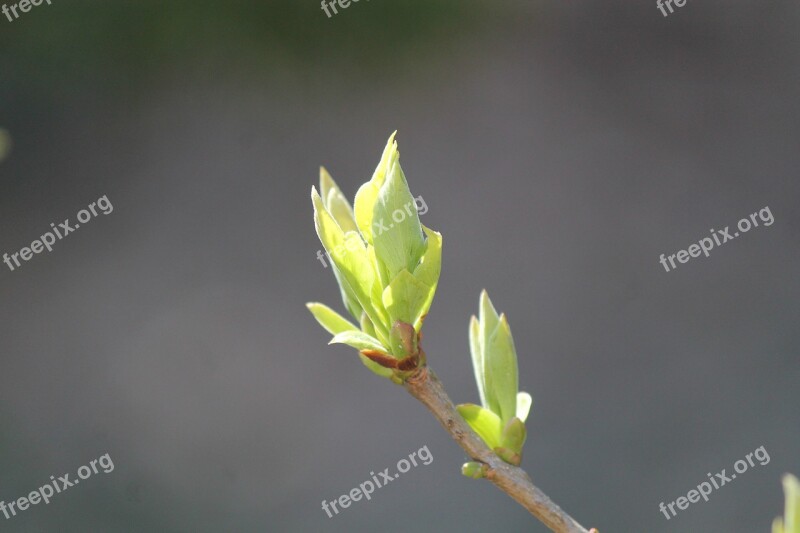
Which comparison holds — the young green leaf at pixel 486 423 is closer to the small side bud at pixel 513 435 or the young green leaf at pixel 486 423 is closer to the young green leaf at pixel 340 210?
the small side bud at pixel 513 435

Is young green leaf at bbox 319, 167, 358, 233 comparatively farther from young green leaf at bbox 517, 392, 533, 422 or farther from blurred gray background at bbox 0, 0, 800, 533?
blurred gray background at bbox 0, 0, 800, 533

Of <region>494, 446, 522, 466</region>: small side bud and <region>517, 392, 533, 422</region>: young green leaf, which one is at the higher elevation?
<region>517, 392, 533, 422</region>: young green leaf
